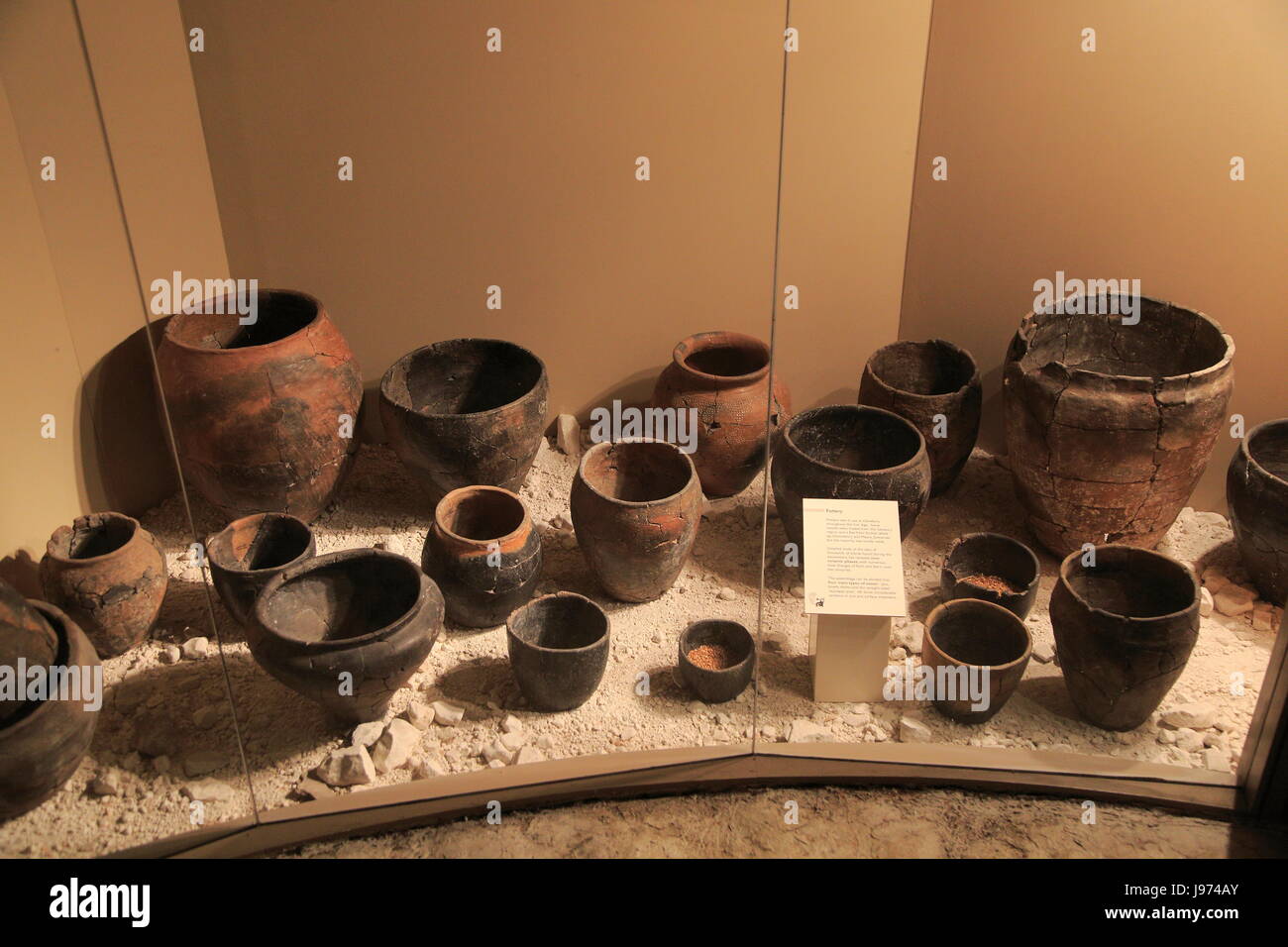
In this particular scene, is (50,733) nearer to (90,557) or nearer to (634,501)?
(90,557)

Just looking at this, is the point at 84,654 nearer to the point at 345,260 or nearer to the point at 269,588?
the point at 269,588

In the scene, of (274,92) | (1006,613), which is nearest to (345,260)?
(274,92)

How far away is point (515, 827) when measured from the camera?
2.71m

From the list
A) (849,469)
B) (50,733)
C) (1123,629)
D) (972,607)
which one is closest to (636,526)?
(849,469)

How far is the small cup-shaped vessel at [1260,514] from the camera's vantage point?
332 cm

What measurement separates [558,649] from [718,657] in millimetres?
462

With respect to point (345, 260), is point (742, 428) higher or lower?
lower

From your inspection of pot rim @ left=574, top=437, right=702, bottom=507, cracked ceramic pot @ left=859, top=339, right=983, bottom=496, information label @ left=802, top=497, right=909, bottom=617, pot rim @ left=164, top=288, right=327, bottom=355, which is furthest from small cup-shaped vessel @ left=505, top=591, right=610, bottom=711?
cracked ceramic pot @ left=859, top=339, right=983, bottom=496

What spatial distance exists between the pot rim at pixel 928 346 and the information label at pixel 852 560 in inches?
31.4

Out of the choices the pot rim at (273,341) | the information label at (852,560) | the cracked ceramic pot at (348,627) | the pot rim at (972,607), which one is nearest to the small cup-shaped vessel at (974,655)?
the pot rim at (972,607)

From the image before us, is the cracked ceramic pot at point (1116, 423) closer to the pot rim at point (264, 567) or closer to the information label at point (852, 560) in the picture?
the information label at point (852, 560)
